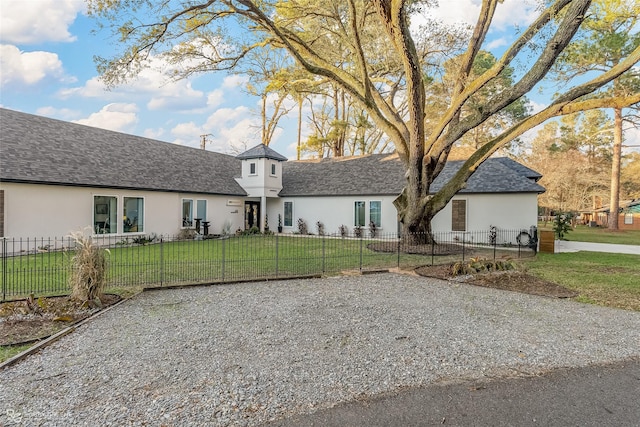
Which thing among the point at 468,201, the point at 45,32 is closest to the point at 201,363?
the point at 45,32

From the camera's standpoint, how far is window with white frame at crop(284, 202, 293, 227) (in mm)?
20734

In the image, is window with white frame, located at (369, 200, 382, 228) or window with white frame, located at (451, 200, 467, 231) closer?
window with white frame, located at (451, 200, 467, 231)

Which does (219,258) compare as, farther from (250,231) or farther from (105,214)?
(250,231)

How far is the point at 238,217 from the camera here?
65.7 feet

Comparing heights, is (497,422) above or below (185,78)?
below

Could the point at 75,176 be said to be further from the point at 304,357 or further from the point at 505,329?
the point at 505,329

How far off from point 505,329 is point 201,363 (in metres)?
4.22

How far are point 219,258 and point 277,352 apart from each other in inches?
302

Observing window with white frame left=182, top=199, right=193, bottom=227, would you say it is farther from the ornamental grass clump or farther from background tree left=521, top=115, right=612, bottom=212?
background tree left=521, top=115, right=612, bottom=212

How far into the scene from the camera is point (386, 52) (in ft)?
52.0

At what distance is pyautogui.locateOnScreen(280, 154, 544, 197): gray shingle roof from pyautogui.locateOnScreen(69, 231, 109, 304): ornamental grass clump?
14095mm

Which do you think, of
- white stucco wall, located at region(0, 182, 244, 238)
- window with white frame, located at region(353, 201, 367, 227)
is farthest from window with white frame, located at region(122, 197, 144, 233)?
window with white frame, located at region(353, 201, 367, 227)

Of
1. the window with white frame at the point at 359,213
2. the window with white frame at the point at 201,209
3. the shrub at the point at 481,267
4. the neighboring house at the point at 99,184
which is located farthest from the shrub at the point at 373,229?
the shrub at the point at 481,267

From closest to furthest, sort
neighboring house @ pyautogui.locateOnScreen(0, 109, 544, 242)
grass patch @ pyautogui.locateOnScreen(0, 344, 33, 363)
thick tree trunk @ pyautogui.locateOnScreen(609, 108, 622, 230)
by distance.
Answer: grass patch @ pyautogui.locateOnScreen(0, 344, 33, 363), neighboring house @ pyautogui.locateOnScreen(0, 109, 544, 242), thick tree trunk @ pyautogui.locateOnScreen(609, 108, 622, 230)
